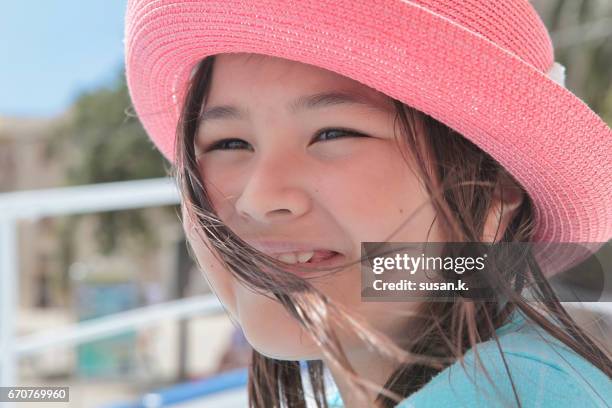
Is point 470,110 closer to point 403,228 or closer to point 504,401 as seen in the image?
point 403,228

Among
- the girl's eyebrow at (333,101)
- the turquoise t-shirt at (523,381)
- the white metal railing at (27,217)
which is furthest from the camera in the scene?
the white metal railing at (27,217)

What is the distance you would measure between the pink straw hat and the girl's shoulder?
193 mm

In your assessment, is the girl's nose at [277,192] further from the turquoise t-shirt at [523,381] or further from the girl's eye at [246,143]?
the turquoise t-shirt at [523,381]

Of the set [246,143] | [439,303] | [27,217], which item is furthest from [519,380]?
[27,217]

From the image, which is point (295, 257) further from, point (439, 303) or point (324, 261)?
point (439, 303)

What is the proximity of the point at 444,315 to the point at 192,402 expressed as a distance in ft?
5.11

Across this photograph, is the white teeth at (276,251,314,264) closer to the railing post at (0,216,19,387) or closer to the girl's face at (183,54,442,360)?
the girl's face at (183,54,442,360)

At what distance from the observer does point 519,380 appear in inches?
25.2

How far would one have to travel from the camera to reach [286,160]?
0.74 meters

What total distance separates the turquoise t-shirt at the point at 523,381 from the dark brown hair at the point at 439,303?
2cm

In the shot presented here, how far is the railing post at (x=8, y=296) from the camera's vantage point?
5.48 feet

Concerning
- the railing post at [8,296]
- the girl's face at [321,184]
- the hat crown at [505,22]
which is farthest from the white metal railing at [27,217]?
the hat crown at [505,22]

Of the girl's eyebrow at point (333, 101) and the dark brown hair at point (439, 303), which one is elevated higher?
the girl's eyebrow at point (333, 101)

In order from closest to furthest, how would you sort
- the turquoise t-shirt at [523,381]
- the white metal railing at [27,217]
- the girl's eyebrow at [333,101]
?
1. the turquoise t-shirt at [523,381]
2. the girl's eyebrow at [333,101]
3. the white metal railing at [27,217]
